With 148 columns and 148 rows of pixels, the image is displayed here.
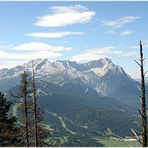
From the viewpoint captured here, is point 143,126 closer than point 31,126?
Yes

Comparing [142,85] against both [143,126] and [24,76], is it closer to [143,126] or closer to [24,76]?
[143,126]

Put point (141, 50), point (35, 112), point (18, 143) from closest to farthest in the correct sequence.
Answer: point (141, 50), point (35, 112), point (18, 143)

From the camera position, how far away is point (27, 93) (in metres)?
39.8

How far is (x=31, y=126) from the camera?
40.3m

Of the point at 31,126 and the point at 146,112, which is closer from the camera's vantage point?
the point at 146,112

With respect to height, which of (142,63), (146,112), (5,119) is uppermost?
(142,63)

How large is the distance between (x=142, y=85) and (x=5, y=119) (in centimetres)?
2514

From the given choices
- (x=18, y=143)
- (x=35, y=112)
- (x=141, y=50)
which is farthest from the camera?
(x=18, y=143)

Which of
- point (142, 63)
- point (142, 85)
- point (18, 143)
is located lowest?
point (18, 143)

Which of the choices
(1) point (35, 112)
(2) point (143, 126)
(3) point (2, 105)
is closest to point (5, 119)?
(3) point (2, 105)

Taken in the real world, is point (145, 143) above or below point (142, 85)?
below

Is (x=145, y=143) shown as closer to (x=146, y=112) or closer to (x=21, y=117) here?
(x=146, y=112)

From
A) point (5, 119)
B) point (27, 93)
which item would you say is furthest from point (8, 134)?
point (27, 93)

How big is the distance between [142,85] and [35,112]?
21.6 metres
